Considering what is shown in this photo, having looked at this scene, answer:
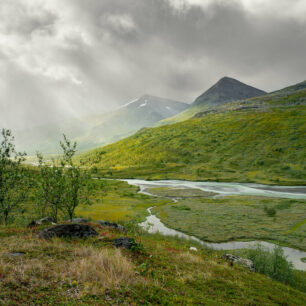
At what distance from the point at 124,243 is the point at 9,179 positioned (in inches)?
982

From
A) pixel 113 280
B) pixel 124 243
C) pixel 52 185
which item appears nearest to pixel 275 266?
pixel 124 243

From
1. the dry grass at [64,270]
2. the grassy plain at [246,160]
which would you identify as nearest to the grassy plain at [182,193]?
the grassy plain at [246,160]

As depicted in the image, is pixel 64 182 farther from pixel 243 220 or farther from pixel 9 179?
pixel 243 220

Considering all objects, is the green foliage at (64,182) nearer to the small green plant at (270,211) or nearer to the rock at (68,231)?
the rock at (68,231)

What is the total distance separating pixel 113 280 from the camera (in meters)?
10.4

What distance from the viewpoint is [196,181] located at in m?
129

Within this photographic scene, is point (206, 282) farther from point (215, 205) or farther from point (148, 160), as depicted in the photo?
point (148, 160)

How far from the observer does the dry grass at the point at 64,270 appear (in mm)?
9789

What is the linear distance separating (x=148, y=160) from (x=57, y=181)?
166 metres

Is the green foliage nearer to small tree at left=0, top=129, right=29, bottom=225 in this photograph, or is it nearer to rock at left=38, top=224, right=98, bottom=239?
small tree at left=0, top=129, right=29, bottom=225

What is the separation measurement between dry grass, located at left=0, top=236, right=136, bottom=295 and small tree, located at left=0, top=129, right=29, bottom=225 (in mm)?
20553

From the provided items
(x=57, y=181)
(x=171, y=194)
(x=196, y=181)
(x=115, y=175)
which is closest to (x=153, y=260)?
(x=57, y=181)

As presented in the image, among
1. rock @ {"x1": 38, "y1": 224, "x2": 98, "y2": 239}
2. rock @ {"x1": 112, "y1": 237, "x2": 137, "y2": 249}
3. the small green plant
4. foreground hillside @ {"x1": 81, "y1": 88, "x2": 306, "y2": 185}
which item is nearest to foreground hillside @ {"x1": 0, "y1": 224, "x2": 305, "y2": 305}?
rock @ {"x1": 112, "y1": 237, "x2": 137, "y2": 249}

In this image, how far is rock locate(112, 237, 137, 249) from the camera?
16659mm
